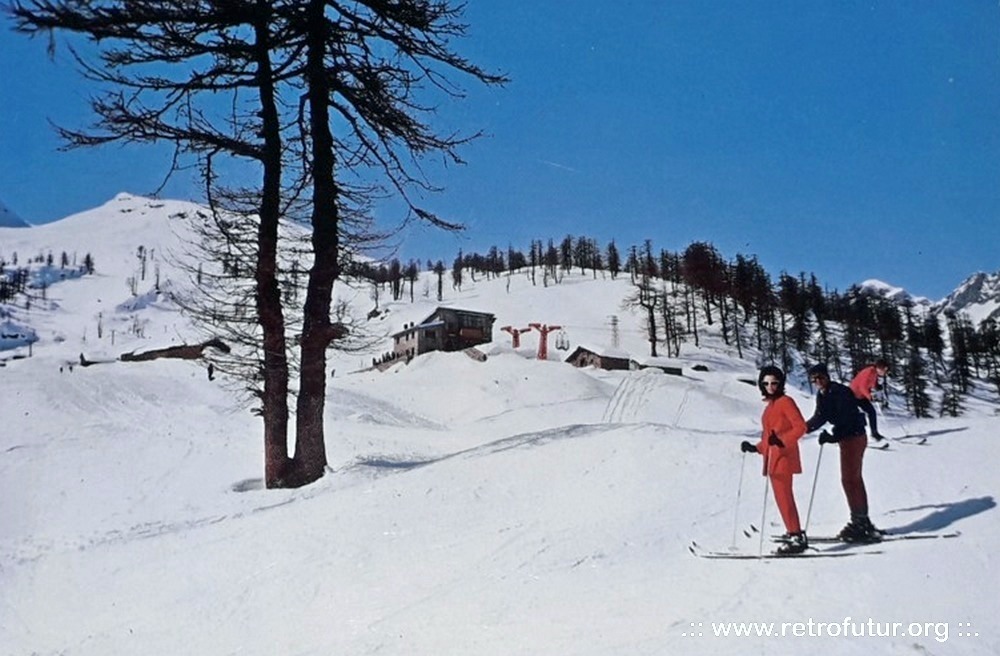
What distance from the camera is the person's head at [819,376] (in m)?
6.91

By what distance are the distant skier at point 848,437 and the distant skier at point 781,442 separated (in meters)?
0.45

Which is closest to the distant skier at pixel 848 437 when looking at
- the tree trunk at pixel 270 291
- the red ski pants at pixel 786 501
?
the red ski pants at pixel 786 501

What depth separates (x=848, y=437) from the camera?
6.46 metres

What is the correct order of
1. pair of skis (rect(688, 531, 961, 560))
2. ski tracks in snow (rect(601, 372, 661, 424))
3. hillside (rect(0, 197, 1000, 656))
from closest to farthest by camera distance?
1. hillside (rect(0, 197, 1000, 656))
2. pair of skis (rect(688, 531, 961, 560))
3. ski tracks in snow (rect(601, 372, 661, 424))

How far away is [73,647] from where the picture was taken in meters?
5.27

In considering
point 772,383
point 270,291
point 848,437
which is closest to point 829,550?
point 848,437

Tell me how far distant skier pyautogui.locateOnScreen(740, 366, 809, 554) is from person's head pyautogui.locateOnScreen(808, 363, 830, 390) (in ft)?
3.64

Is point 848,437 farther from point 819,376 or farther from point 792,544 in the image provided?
point 792,544

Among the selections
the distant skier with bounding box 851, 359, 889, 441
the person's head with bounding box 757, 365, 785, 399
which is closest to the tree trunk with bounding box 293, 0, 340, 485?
the person's head with bounding box 757, 365, 785, 399

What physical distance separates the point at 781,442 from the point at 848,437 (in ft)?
3.66

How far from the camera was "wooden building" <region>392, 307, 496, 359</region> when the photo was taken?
69.2 meters

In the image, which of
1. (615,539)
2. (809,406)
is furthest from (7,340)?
(615,539)

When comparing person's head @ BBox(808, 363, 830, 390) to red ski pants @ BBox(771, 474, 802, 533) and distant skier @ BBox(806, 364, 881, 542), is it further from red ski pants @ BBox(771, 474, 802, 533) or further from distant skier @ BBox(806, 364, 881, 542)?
red ski pants @ BBox(771, 474, 802, 533)

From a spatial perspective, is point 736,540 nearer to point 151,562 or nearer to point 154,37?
point 151,562
